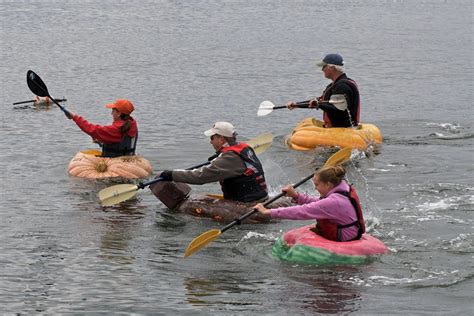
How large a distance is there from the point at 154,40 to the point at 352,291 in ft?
82.5

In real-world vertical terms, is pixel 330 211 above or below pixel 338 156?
below

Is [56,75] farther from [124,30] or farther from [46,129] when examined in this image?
[124,30]

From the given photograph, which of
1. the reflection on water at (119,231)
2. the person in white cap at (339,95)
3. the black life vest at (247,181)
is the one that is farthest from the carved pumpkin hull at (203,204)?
the person in white cap at (339,95)

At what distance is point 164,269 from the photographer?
1099 centimetres

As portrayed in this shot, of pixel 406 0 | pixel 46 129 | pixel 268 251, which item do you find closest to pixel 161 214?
pixel 268 251

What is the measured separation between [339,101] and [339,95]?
4.3 inches

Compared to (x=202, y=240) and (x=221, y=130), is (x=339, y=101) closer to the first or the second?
(x=221, y=130)

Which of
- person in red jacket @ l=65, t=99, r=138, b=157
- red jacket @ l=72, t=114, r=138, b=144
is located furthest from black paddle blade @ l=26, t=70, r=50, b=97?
red jacket @ l=72, t=114, r=138, b=144

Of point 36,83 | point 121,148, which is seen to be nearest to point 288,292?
point 121,148

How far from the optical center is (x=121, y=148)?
48.8 ft

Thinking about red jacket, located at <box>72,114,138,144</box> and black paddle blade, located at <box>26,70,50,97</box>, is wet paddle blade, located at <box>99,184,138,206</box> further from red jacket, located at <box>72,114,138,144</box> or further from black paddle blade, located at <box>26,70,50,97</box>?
black paddle blade, located at <box>26,70,50,97</box>

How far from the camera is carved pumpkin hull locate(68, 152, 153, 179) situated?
579 inches

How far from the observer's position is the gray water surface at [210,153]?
406 inches

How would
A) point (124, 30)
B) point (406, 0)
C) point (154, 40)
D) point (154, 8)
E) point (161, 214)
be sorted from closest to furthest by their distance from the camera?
1. point (161, 214)
2. point (154, 40)
3. point (124, 30)
4. point (154, 8)
5. point (406, 0)
